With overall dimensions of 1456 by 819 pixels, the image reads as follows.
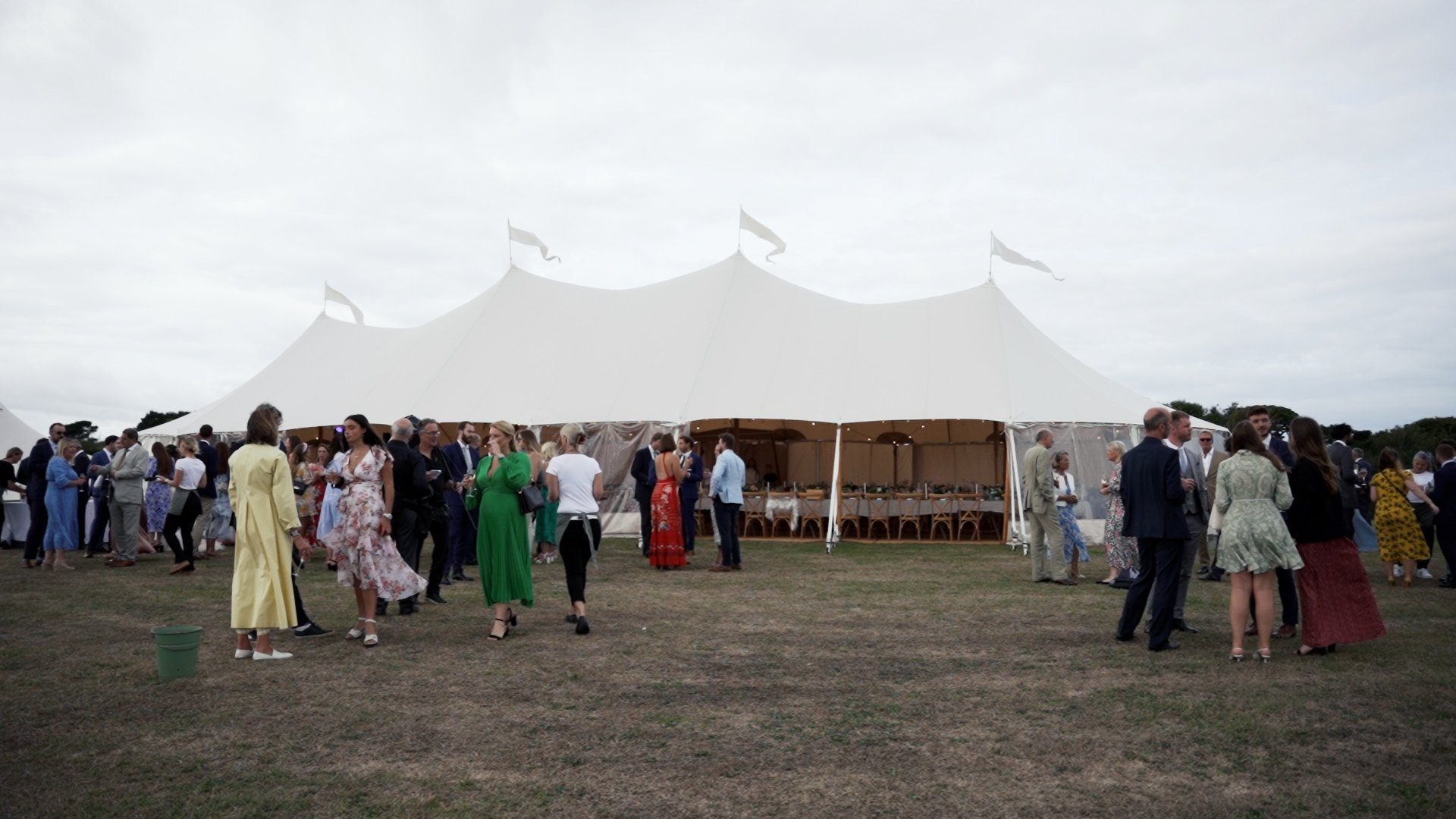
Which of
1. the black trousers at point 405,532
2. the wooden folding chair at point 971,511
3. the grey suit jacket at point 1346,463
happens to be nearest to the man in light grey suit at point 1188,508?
the grey suit jacket at point 1346,463

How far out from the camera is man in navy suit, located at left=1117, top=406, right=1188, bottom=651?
6.43 metres

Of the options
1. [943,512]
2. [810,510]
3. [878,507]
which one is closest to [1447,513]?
A: [943,512]

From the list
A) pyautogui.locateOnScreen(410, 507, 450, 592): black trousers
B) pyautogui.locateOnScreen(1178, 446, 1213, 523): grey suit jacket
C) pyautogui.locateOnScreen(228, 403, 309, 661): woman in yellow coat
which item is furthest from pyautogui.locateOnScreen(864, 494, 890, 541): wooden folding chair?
pyautogui.locateOnScreen(228, 403, 309, 661): woman in yellow coat

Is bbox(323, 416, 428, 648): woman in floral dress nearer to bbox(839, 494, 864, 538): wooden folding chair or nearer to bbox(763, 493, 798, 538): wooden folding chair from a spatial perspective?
bbox(763, 493, 798, 538): wooden folding chair

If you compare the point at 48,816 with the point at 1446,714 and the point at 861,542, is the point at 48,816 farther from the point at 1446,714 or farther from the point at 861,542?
the point at 861,542

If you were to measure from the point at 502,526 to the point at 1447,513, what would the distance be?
9.26 m

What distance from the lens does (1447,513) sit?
32.4 ft

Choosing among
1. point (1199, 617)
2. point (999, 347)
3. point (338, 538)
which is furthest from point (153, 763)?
point (999, 347)

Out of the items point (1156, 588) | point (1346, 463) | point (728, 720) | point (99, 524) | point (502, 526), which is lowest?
point (728, 720)

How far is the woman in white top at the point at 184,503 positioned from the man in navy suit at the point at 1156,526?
963 cm

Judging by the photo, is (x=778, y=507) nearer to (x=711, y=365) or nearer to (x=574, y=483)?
(x=711, y=365)

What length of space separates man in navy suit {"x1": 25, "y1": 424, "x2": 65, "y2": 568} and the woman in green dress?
7582 millimetres

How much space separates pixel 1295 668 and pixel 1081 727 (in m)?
2.16

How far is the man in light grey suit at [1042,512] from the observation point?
10.0 m
